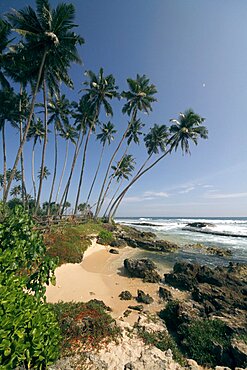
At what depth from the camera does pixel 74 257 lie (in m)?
11.7

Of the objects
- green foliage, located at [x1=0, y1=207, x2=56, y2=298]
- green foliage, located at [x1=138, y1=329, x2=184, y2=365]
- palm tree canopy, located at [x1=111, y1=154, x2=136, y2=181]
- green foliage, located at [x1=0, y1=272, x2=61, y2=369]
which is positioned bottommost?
green foliage, located at [x1=138, y1=329, x2=184, y2=365]

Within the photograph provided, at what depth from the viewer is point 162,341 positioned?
16.5 feet

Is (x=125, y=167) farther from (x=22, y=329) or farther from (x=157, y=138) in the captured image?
(x=22, y=329)

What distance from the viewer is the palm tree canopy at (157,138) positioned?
32188mm

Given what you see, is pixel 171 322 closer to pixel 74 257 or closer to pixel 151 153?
pixel 74 257

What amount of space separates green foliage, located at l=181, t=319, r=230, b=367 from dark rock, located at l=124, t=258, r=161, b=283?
4588 mm

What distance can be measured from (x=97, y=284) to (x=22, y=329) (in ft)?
25.4

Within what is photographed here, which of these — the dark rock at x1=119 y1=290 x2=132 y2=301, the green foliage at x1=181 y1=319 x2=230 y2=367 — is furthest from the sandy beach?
the green foliage at x1=181 y1=319 x2=230 y2=367

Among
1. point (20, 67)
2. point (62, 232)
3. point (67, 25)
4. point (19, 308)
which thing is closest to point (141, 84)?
point (67, 25)

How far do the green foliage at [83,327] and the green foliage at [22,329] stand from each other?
1.48 metres

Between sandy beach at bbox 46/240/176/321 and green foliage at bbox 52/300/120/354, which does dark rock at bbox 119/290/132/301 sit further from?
green foliage at bbox 52/300/120/354

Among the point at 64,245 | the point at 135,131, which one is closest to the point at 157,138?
the point at 135,131

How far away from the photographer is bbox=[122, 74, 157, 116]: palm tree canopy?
25969 mm

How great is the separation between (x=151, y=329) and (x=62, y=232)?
11.0 metres
